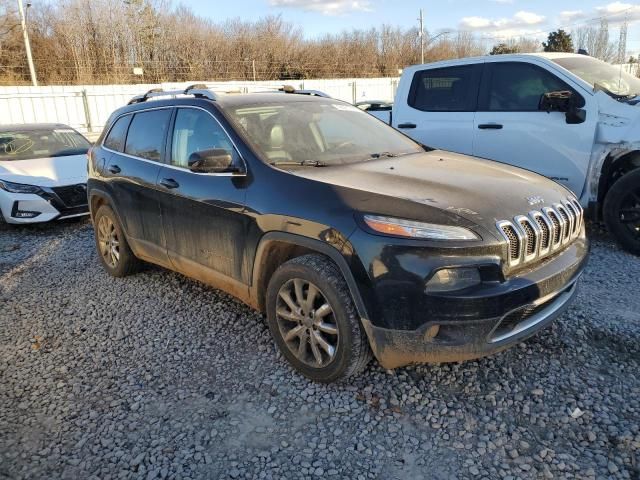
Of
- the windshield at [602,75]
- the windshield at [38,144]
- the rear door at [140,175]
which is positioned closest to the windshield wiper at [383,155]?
the rear door at [140,175]

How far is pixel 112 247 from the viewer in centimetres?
527

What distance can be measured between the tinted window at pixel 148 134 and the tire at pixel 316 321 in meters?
1.82

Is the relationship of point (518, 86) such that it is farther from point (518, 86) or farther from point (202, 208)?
point (202, 208)

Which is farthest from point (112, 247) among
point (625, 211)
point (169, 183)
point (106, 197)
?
point (625, 211)

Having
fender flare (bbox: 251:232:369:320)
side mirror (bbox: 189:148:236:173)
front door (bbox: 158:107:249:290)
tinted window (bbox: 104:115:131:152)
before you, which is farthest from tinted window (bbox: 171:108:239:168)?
tinted window (bbox: 104:115:131:152)

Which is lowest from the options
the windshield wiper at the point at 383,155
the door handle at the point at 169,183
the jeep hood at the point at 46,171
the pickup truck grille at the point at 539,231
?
the jeep hood at the point at 46,171

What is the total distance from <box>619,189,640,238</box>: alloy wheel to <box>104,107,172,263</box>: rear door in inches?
173

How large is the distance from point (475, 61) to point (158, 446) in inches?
213

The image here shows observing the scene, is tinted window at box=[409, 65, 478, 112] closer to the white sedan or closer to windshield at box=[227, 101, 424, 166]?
windshield at box=[227, 101, 424, 166]

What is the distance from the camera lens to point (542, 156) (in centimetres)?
568

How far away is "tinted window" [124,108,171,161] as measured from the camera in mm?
4317

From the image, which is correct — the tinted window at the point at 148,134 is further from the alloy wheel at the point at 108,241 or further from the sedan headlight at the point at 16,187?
the sedan headlight at the point at 16,187

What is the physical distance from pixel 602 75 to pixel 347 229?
464 centimetres

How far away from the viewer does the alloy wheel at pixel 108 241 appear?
5191 mm
